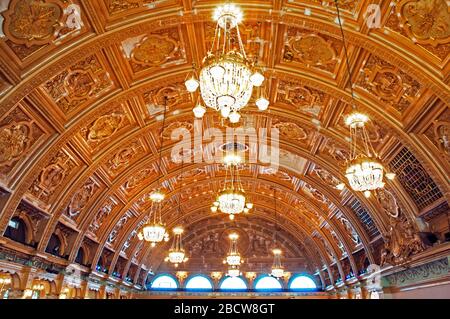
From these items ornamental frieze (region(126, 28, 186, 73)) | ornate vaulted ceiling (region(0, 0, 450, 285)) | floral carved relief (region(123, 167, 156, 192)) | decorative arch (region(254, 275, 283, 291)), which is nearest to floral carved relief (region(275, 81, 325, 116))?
ornate vaulted ceiling (region(0, 0, 450, 285))

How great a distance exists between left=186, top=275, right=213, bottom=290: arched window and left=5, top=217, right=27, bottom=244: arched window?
14.9m

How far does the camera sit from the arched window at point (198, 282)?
23484mm

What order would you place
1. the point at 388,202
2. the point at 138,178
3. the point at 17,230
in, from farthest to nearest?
the point at 138,178 < the point at 388,202 < the point at 17,230

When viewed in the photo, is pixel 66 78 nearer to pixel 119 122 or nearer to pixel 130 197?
pixel 119 122

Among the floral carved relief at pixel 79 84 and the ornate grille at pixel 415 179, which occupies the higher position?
the floral carved relief at pixel 79 84

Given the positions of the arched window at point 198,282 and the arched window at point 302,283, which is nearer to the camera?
the arched window at point 302,283

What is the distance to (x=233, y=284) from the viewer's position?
77.2 feet

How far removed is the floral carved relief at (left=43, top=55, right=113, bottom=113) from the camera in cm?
845

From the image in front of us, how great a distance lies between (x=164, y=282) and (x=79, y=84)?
18.3 m

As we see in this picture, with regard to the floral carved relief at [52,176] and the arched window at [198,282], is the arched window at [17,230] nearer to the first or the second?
the floral carved relief at [52,176]

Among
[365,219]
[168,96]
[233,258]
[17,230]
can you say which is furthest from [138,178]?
[365,219]

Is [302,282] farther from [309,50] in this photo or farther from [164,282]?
[309,50]

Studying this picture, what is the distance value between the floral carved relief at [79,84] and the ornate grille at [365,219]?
11466 mm

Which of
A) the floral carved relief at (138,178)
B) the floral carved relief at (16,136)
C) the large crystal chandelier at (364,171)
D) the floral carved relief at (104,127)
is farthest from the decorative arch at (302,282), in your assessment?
the floral carved relief at (16,136)
